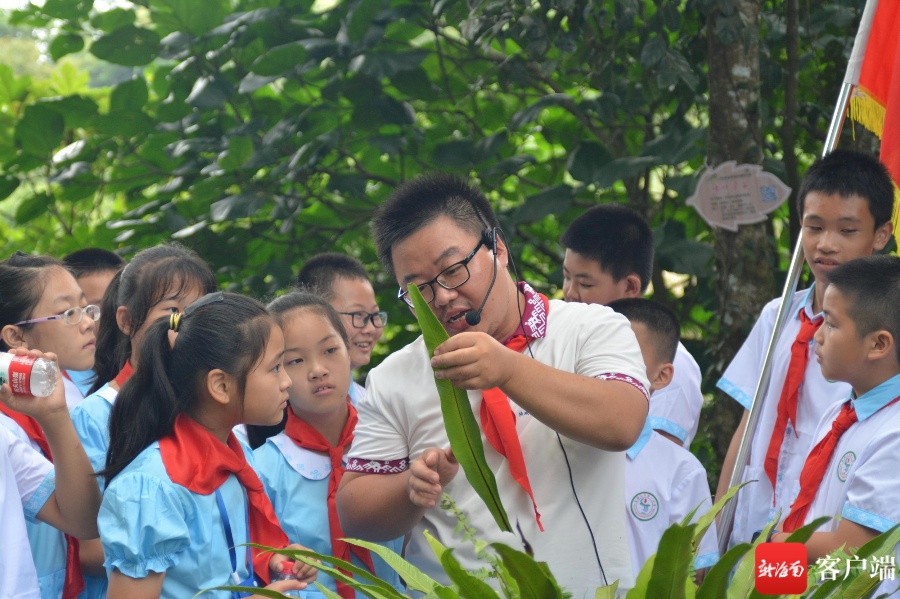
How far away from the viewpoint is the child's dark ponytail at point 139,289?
8.94ft

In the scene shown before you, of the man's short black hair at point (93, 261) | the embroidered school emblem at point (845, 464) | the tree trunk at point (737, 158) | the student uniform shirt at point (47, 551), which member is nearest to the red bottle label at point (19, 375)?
the student uniform shirt at point (47, 551)

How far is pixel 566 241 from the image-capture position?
3371mm

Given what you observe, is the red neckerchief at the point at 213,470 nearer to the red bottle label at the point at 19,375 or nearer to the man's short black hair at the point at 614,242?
the red bottle label at the point at 19,375

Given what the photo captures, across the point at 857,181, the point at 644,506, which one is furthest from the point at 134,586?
the point at 857,181

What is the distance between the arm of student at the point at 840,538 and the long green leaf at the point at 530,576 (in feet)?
3.10

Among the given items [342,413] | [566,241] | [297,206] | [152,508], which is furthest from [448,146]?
[152,508]

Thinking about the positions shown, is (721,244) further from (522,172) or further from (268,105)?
(268,105)

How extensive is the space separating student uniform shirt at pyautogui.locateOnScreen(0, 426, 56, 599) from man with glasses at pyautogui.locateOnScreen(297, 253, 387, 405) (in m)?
1.12

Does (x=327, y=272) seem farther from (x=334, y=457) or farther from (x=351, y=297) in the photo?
(x=334, y=457)

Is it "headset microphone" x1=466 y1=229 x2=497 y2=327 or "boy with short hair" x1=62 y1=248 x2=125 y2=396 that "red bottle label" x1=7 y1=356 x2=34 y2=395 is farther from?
"boy with short hair" x1=62 y1=248 x2=125 y2=396

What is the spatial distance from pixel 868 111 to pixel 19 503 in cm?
249

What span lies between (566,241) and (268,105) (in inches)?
72.3

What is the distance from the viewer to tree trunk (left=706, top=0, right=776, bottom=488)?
12.8ft

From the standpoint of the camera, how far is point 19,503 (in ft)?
6.97
